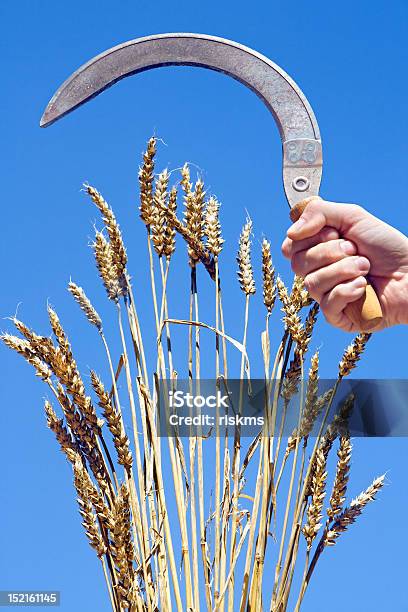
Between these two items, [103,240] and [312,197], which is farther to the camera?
[103,240]

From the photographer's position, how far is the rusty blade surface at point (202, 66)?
1.53m

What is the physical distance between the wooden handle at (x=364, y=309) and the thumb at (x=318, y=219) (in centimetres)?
2

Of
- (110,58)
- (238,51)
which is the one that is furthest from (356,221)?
(110,58)

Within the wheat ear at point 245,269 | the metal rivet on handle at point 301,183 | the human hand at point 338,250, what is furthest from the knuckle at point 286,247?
the wheat ear at point 245,269

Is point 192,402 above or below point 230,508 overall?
above

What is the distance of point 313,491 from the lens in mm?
1580

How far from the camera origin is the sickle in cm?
151

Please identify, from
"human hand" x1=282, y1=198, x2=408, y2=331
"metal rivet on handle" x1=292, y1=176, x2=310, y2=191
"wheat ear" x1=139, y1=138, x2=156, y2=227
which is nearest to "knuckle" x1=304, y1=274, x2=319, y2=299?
"human hand" x1=282, y1=198, x2=408, y2=331

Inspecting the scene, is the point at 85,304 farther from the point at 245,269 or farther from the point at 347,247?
the point at 347,247

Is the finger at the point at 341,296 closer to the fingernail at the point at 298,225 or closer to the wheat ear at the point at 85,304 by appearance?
the fingernail at the point at 298,225

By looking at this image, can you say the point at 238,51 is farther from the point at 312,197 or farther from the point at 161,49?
the point at 312,197

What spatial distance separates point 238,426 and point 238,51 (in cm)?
58

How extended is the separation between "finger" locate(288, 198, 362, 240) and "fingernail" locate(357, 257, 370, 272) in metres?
0.05

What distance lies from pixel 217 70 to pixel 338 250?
1.31ft
